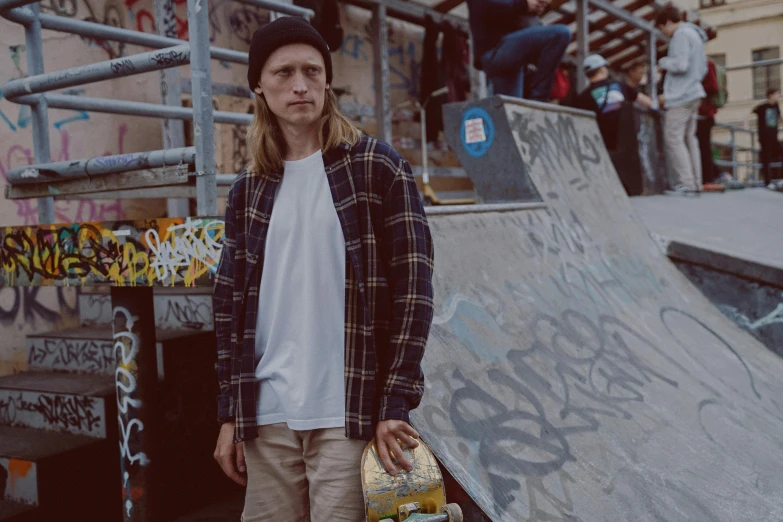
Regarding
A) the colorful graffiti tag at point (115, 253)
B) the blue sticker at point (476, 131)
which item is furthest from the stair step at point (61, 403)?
the blue sticker at point (476, 131)

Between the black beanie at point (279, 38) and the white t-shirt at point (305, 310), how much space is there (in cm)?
31

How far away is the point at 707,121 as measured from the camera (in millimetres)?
10031

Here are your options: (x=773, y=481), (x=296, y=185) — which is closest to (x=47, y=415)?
(x=296, y=185)

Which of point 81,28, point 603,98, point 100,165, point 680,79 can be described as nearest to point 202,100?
point 100,165

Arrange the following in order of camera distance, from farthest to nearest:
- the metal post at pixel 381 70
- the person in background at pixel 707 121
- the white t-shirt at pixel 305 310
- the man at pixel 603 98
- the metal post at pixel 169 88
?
the person in background at pixel 707 121 < the metal post at pixel 381 70 < the man at pixel 603 98 < the metal post at pixel 169 88 < the white t-shirt at pixel 305 310

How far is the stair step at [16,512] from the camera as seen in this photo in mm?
3260

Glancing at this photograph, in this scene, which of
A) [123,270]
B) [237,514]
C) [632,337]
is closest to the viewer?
[123,270]

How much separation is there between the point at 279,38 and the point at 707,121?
9.59 metres

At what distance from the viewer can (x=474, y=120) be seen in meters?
→ 5.15

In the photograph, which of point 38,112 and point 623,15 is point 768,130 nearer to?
point 623,15

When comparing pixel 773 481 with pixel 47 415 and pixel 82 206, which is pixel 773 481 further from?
pixel 82 206

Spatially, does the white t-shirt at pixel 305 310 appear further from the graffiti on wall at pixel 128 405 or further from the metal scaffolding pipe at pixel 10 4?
the metal scaffolding pipe at pixel 10 4

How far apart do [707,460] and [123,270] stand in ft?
9.22

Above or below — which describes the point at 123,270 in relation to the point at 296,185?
below
